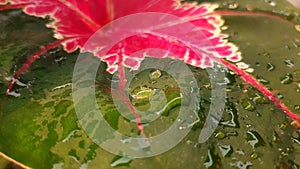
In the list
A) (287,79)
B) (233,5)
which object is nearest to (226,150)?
(287,79)

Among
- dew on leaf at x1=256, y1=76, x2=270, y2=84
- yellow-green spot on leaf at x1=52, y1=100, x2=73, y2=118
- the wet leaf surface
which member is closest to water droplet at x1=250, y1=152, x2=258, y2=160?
the wet leaf surface

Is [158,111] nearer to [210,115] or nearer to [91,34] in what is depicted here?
[210,115]

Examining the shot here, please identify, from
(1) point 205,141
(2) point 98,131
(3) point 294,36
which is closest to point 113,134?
(2) point 98,131

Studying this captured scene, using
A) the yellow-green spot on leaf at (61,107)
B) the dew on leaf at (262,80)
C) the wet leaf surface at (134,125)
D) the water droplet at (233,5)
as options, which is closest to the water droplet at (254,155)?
the wet leaf surface at (134,125)

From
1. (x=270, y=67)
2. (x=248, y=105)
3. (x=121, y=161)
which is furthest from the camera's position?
(x=270, y=67)

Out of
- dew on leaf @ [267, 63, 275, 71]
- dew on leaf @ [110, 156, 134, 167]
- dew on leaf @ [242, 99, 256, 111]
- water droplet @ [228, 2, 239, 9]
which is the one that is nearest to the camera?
dew on leaf @ [110, 156, 134, 167]

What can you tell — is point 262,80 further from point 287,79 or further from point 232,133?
point 232,133

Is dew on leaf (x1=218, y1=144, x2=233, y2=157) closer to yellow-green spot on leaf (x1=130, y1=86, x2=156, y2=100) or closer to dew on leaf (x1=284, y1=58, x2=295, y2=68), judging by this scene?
yellow-green spot on leaf (x1=130, y1=86, x2=156, y2=100)

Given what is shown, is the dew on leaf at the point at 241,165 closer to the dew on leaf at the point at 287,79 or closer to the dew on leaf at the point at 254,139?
the dew on leaf at the point at 254,139

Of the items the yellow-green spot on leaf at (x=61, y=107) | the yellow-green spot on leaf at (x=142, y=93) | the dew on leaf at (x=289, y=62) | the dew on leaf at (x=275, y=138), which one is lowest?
the dew on leaf at (x=275, y=138)
